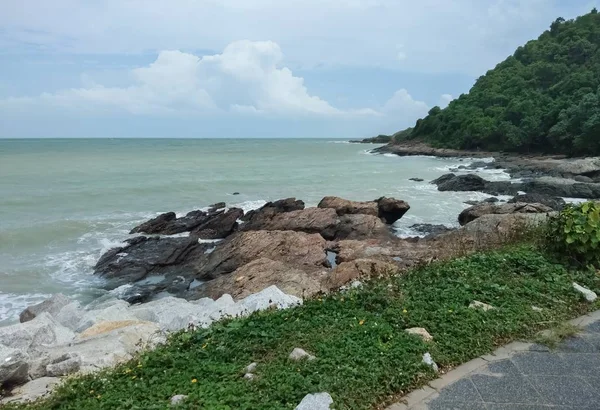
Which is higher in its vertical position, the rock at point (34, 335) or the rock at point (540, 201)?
the rock at point (34, 335)

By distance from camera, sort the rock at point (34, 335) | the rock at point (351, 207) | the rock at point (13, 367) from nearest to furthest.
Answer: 1. the rock at point (13, 367)
2. the rock at point (34, 335)
3. the rock at point (351, 207)

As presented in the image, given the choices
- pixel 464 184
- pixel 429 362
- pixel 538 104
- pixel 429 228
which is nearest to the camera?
pixel 429 362

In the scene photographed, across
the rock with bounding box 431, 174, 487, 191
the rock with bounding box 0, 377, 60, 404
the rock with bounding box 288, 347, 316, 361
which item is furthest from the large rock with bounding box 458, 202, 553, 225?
the rock with bounding box 0, 377, 60, 404

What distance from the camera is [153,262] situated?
15320 millimetres

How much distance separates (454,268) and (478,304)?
3.77ft

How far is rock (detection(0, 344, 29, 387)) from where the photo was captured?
5172mm

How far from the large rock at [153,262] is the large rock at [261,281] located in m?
1.81

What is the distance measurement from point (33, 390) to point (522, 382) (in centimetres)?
488

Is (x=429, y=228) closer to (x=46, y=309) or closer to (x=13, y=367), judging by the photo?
(x=46, y=309)

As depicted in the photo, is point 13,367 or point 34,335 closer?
point 13,367

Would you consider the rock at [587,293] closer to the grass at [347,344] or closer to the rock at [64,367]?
the grass at [347,344]

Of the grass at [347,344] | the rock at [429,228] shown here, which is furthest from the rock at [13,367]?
the rock at [429,228]

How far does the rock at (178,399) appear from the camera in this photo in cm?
374

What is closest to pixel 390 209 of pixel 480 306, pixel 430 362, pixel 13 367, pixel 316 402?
pixel 480 306
